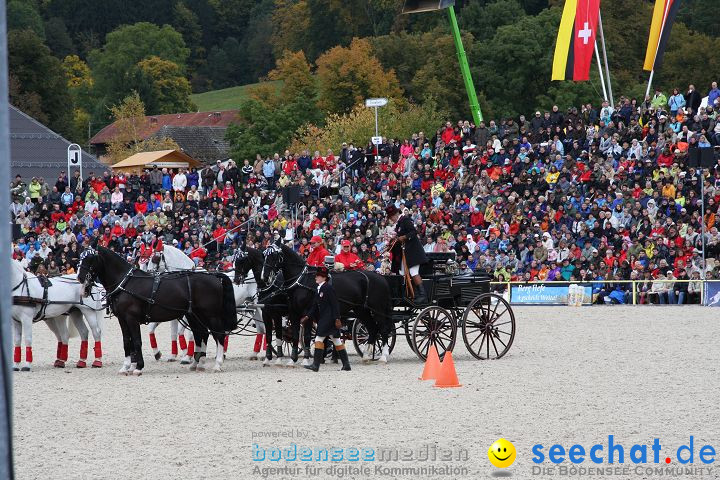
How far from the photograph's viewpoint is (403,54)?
71375 mm

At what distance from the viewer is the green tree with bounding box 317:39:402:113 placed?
66750 mm

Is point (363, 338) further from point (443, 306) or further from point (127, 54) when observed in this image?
point (127, 54)

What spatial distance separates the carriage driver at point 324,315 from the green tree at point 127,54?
85.5 meters

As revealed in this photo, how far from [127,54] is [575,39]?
246 ft

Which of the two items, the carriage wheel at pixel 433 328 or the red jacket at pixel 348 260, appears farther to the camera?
the red jacket at pixel 348 260

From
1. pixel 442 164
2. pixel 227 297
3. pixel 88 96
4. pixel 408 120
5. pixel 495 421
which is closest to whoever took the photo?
pixel 495 421

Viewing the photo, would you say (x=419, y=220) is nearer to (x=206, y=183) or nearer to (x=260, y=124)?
(x=206, y=183)

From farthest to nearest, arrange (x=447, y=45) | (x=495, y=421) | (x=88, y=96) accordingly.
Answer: (x=88, y=96)
(x=447, y=45)
(x=495, y=421)

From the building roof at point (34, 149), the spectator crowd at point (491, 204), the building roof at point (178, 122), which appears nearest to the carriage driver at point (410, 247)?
the spectator crowd at point (491, 204)

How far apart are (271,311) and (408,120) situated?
42.0m

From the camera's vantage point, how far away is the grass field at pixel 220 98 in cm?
10550

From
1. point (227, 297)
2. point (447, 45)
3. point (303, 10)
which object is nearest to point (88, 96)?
point (303, 10)

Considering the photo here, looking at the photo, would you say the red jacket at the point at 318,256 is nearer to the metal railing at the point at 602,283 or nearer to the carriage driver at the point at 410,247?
the carriage driver at the point at 410,247

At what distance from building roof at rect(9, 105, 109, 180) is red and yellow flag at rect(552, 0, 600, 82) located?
34850mm
